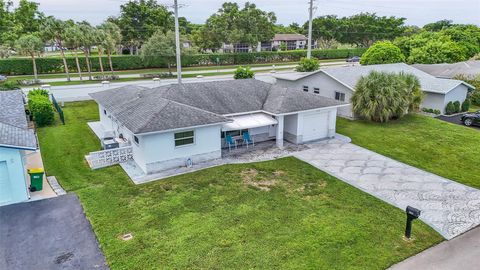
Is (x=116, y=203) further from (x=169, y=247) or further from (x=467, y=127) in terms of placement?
(x=467, y=127)

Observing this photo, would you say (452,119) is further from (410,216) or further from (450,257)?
(450,257)

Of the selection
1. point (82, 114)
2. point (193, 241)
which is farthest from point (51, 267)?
point (82, 114)

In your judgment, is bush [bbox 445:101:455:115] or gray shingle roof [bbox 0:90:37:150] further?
bush [bbox 445:101:455:115]

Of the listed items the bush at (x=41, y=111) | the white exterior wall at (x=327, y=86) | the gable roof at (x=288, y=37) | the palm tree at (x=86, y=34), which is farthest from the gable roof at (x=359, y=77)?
the gable roof at (x=288, y=37)

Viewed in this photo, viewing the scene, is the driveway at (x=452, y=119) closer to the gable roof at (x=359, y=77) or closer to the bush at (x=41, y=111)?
the gable roof at (x=359, y=77)

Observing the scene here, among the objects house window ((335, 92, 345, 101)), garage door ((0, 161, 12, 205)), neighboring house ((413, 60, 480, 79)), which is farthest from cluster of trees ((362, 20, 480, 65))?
garage door ((0, 161, 12, 205))

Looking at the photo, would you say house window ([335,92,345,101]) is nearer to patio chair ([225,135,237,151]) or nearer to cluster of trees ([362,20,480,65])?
patio chair ([225,135,237,151])

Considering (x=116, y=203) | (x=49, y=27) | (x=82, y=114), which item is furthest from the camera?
(x=49, y=27)

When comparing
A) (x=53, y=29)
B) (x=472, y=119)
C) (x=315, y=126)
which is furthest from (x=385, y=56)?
(x=53, y=29)
